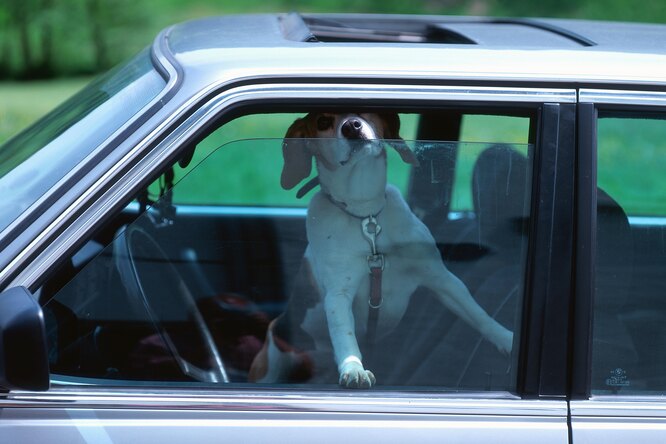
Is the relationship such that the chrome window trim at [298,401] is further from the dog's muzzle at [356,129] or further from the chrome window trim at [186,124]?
the dog's muzzle at [356,129]

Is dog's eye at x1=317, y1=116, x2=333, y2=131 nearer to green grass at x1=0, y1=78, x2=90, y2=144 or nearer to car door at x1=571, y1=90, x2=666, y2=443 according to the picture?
car door at x1=571, y1=90, x2=666, y2=443

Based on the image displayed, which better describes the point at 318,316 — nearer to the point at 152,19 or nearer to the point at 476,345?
the point at 476,345

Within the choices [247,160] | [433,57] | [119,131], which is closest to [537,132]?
[433,57]

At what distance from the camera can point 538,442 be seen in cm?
179

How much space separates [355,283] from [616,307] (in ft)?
1.77

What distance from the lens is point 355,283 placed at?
6.75 ft

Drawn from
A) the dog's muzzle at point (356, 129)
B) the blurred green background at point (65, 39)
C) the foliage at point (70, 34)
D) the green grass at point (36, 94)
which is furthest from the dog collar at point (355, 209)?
the foliage at point (70, 34)

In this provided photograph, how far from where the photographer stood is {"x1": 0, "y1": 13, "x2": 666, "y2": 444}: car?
5.84 ft

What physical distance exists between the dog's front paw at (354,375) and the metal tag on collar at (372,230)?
0.25 meters

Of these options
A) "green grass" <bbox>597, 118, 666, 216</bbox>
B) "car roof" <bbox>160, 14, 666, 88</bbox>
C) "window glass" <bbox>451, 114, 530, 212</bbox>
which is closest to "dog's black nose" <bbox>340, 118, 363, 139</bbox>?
"car roof" <bbox>160, 14, 666, 88</bbox>

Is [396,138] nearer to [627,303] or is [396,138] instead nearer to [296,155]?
[296,155]

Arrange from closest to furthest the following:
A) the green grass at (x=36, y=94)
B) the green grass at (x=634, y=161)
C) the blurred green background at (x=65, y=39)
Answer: the green grass at (x=634, y=161)
the green grass at (x=36, y=94)
the blurred green background at (x=65, y=39)

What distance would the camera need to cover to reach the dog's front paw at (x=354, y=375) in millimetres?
1919

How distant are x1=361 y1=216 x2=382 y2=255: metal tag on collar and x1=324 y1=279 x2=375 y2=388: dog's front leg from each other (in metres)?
0.10
